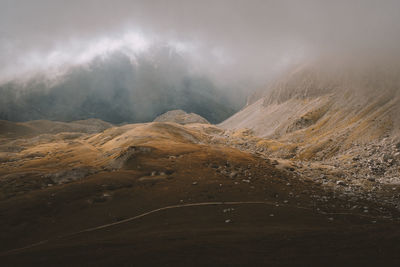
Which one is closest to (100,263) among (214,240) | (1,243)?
(214,240)

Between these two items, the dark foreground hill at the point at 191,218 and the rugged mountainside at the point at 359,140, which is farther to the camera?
the rugged mountainside at the point at 359,140

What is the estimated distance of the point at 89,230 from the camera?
132 feet

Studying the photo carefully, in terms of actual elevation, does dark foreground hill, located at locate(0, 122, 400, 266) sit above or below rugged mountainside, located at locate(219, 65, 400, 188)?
below

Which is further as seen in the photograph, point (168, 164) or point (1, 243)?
point (168, 164)

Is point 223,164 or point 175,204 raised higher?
point 223,164

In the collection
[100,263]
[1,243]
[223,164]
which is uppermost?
[223,164]

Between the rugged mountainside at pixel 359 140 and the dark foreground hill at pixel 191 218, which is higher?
the rugged mountainside at pixel 359 140

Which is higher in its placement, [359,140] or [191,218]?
[359,140]

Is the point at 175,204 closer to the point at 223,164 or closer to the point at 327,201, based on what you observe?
the point at 327,201

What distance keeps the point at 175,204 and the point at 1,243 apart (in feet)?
94.4

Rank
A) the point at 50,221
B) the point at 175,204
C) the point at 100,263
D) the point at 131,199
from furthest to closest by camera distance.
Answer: the point at 131,199, the point at 175,204, the point at 50,221, the point at 100,263

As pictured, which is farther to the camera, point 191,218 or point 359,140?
point 359,140

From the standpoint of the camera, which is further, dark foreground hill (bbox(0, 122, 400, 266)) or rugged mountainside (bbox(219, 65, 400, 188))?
rugged mountainside (bbox(219, 65, 400, 188))

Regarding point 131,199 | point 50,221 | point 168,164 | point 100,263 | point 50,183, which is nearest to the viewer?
point 100,263
